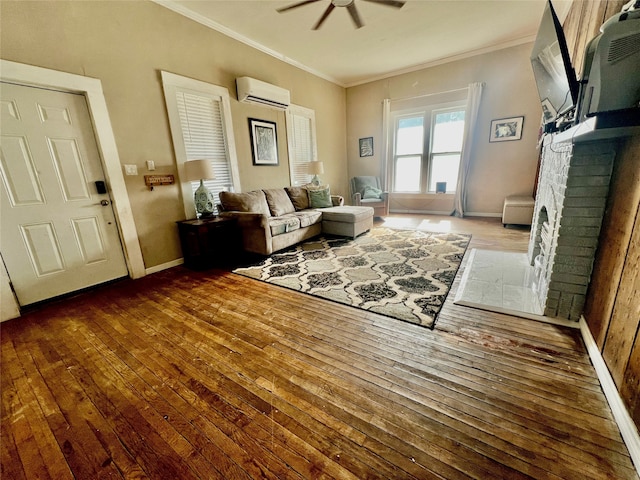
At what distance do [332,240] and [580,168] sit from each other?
9.37 feet

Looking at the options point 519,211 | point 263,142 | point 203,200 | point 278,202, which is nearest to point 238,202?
point 203,200

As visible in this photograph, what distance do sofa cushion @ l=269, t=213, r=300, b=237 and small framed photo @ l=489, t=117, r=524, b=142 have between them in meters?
4.13

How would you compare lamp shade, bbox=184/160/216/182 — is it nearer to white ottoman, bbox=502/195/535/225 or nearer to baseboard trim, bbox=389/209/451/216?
baseboard trim, bbox=389/209/451/216

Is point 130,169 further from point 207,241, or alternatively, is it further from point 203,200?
point 207,241

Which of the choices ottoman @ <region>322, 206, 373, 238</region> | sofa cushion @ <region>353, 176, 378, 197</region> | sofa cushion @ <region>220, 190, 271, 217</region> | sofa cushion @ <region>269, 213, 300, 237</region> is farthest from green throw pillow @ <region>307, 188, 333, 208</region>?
sofa cushion @ <region>353, 176, 378, 197</region>

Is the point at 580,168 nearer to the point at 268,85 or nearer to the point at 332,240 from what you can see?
the point at 332,240

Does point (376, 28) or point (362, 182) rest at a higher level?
point (376, 28)

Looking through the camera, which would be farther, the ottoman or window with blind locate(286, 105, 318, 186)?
window with blind locate(286, 105, 318, 186)

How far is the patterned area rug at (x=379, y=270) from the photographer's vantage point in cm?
212

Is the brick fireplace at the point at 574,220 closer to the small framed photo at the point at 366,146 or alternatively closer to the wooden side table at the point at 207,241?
the wooden side table at the point at 207,241

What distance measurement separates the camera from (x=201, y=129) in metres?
3.40

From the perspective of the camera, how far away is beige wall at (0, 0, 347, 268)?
214 cm

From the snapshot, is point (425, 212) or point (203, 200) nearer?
point (203, 200)

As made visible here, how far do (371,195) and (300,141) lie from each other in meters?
1.85
